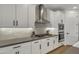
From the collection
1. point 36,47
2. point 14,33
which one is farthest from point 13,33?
point 36,47

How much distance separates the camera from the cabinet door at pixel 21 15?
11.7 feet

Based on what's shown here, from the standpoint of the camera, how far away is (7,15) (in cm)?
315

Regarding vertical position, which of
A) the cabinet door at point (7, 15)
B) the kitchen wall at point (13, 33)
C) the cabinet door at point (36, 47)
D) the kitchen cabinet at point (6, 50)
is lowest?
the cabinet door at point (36, 47)

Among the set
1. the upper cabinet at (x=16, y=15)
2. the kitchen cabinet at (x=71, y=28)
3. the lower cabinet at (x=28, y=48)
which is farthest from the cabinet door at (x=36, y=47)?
the kitchen cabinet at (x=71, y=28)

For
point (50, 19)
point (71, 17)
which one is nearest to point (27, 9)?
point (50, 19)

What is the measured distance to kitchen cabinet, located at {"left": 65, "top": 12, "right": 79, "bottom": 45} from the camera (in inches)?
290

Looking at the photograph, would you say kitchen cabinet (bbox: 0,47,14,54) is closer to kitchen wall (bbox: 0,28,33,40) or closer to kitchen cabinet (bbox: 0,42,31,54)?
kitchen cabinet (bbox: 0,42,31,54)

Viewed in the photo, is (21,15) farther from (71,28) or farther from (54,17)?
(71,28)

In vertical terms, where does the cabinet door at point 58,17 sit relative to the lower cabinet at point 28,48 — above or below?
above

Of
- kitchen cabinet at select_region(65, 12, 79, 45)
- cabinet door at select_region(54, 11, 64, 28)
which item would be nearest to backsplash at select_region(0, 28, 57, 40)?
cabinet door at select_region(54, 11, 64, 28)

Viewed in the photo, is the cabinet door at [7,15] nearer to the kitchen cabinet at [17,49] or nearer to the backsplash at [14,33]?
the backsplash at [14,33]

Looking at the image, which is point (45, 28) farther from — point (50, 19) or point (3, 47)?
point (3, 47)
